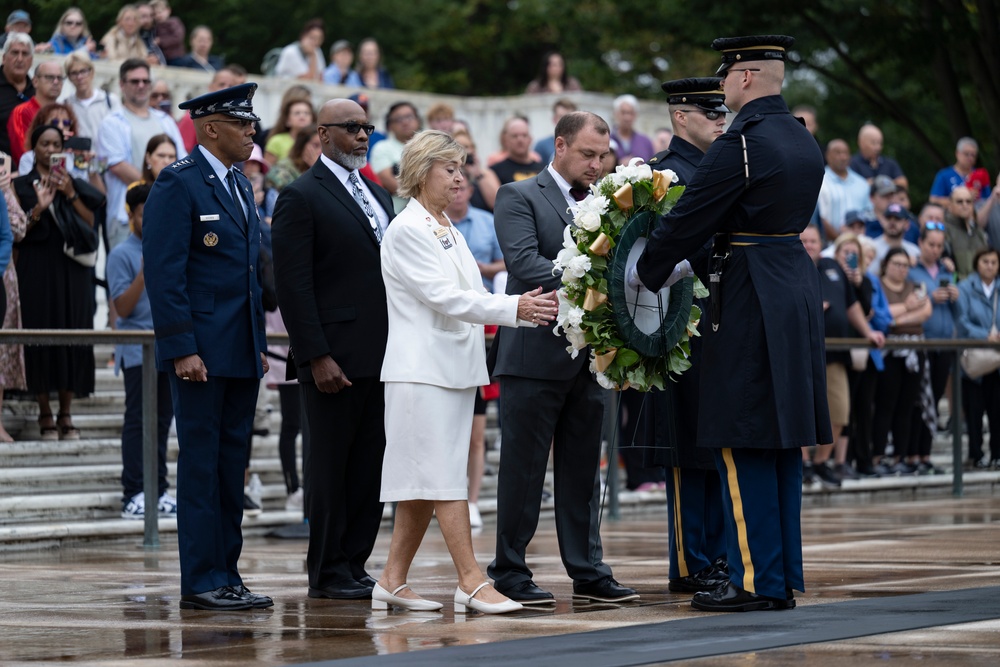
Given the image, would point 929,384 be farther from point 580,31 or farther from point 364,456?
point 580,31

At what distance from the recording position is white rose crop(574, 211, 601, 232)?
7.28 meters

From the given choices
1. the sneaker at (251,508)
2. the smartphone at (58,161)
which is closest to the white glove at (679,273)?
the sneaker at (251,508)

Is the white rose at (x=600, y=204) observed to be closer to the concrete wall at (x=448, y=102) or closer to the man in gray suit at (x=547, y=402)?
the man in gray suit at (x=547, y=402)

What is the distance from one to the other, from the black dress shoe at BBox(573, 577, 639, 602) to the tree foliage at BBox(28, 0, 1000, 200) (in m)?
14.9

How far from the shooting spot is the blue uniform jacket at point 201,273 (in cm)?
761

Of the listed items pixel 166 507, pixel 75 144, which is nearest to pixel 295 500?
pixel 166 507

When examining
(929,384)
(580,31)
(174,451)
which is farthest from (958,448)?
(580,31)

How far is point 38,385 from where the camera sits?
11008 millimetres

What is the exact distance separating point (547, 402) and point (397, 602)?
1.12 meters

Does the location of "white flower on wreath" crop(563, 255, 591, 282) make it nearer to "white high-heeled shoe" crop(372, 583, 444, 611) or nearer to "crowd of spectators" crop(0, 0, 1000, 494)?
"white high-heeled shoe" crop(372, 583, 444, 611)

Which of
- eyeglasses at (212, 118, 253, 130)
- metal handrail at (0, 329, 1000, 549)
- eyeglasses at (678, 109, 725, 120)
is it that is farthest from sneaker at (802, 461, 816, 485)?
eyeglasses at (212, 118, 253, 130)

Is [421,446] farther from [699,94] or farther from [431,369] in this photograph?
[699,94]

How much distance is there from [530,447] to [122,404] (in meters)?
4.85

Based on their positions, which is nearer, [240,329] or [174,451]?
[240,329]
